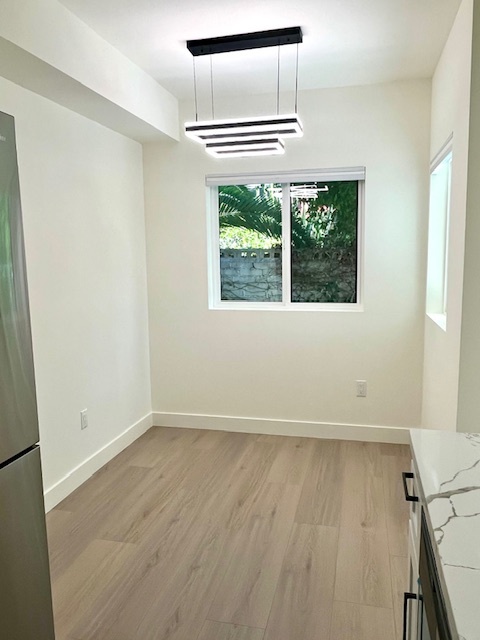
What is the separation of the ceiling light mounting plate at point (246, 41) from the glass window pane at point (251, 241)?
1262 millimetres

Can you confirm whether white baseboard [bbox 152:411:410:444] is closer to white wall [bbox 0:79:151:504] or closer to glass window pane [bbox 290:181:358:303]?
white wall [bbox 0:79:151:504]

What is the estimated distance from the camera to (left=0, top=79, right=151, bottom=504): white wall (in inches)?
111

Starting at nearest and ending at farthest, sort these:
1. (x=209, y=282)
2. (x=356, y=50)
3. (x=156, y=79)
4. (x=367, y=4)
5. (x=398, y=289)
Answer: (x=367, y=4) < (x=356, y=50) < (x=156, y=79) < (x=398, y=289) < (x=209, y=282)

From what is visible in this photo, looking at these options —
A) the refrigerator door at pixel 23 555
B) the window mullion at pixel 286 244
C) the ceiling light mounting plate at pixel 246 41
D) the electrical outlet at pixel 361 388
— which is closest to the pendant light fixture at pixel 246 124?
the ceiling light mounting plate at pixel 246 41

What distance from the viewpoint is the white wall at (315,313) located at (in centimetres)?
363

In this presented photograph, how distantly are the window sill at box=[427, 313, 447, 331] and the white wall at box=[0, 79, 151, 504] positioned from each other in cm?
219

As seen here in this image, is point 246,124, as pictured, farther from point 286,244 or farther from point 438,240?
point 438,240

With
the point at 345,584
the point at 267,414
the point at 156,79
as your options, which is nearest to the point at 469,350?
the point at 345,584

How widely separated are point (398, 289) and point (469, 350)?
147 cm

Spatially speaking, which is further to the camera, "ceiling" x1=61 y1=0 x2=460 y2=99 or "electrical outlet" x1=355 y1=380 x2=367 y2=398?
"electrical outlet" x1=355 y1=380 x2=367 y2=398

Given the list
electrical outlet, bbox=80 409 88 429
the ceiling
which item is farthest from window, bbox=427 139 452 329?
electrical outlet, bbox=80 409 88 429

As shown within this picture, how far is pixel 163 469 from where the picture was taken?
3.47 m

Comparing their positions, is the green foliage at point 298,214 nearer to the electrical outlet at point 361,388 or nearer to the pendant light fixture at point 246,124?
the pendant light fixture at point 246,124

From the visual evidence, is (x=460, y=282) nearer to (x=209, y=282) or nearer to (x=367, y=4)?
(x=367, y=4)
